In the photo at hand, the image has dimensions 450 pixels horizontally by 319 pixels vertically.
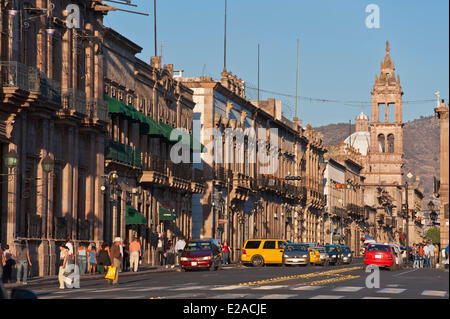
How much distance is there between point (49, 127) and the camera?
45.6 m

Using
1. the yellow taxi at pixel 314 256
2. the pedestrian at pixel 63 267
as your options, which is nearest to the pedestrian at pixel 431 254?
the yellow taxi at pixel 314 256

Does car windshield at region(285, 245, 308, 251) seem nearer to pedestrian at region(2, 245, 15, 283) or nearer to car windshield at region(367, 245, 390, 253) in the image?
car windshield at region(367, 245, 390, 253)

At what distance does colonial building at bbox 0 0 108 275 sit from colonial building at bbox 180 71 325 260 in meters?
22.3

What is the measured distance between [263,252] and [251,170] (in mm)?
24373

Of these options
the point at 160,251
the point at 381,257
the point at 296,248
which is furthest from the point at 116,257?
the point at 296,248

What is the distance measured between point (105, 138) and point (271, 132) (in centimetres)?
4399

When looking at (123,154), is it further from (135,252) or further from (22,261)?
(22,261)

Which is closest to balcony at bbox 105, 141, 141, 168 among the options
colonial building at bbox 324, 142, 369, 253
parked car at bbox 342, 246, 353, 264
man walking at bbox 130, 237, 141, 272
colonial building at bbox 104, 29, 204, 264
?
colonial building at bbox 104, 29, 204, 264

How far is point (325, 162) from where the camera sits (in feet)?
421

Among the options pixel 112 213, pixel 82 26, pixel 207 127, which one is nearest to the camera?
pixel 82 26

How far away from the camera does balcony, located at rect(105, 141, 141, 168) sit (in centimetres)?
5462

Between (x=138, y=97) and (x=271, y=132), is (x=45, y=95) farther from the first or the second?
(x=271, y=132)

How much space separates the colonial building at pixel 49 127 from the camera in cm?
4169

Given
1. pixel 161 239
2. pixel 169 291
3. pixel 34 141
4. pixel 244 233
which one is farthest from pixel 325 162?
pixel 169 291
